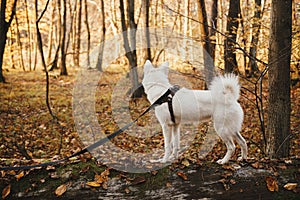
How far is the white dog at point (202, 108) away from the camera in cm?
438

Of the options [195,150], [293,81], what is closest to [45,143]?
[195,150]

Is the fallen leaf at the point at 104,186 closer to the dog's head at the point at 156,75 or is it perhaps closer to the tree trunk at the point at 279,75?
the dog's head at the point at 156,75

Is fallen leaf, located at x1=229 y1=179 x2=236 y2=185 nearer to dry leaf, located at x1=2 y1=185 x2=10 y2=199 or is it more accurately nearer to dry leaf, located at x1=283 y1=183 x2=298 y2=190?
dry leaf, located at x1=283 y1=183 x2=298 y2=190

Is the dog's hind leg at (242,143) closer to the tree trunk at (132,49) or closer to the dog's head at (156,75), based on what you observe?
the dog's head at (156,75)

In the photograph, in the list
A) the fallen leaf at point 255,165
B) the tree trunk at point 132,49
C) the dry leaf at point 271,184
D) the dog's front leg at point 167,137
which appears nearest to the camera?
the dry leaf at point 271,184

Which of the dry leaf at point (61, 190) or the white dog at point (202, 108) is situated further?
the white dog at point (202, 108)

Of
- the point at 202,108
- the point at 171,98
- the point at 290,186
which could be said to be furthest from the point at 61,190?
the point at 290,186

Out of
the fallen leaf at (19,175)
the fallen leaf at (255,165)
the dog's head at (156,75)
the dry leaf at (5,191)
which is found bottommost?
the dry leaf at (5,191)

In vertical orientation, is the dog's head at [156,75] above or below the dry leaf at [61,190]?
above

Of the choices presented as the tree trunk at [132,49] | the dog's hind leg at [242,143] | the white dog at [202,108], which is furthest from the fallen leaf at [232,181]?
the tree trunk at [132,49]

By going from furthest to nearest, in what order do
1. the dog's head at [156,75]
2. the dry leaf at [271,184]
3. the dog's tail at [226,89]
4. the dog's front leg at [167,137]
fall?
the dog's head at [156,75] < the dog's front leg at [167,137] < the dog's tail at [226,89] < the dry leaf at [271,184]

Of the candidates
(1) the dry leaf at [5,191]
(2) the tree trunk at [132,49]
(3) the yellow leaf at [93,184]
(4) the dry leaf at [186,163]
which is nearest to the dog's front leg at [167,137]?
(4) the dry leaf at [186,163]

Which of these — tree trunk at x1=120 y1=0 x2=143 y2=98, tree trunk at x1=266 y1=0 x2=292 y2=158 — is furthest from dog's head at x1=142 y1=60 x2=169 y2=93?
tree trunk at x1=120 y1=0 x2=143 y2=98

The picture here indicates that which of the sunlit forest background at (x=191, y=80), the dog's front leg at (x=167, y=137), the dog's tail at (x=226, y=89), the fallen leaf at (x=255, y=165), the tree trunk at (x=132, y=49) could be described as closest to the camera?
the fallen leaf at (x=255, y=165)
